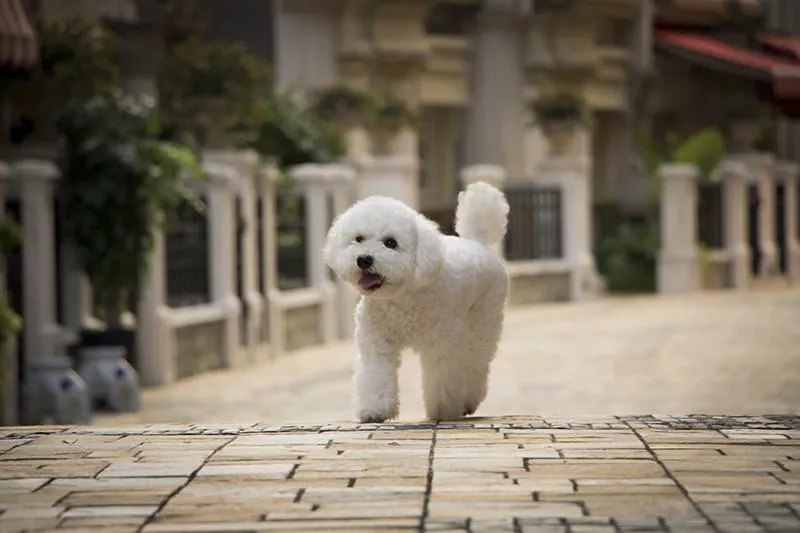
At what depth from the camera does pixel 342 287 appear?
20344 mm

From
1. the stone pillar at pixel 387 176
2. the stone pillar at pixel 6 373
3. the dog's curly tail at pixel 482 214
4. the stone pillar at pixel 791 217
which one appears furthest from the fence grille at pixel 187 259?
the stone pillar at pixel 791 217

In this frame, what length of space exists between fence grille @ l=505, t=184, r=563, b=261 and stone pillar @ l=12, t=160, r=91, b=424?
37.4ft

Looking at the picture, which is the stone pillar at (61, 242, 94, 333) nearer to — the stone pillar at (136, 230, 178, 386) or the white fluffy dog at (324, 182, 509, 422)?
the stone pillar at (136, 230, 178, 386)

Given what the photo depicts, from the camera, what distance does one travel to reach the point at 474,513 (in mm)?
6125

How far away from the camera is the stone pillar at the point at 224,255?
17.3m

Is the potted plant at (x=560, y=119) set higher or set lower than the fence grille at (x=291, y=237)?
higher

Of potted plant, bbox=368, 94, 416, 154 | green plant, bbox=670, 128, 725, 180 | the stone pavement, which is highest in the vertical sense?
potted plant, bbox=368, 94, 416, 154

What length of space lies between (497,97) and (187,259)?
12.4 m

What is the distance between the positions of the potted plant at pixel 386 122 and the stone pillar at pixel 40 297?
9.55m

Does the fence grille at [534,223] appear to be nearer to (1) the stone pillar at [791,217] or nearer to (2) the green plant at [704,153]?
(2) the green plant at [704,153]

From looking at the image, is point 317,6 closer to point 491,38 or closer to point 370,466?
point 491,38

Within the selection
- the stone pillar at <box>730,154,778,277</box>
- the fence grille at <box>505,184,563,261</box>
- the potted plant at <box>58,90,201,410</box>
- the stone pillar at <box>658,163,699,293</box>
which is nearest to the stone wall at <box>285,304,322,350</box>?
the potted plant at <box>58,90,201,410</box>

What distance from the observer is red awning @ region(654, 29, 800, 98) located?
1216 inches

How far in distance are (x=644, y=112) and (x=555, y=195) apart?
6.99m
